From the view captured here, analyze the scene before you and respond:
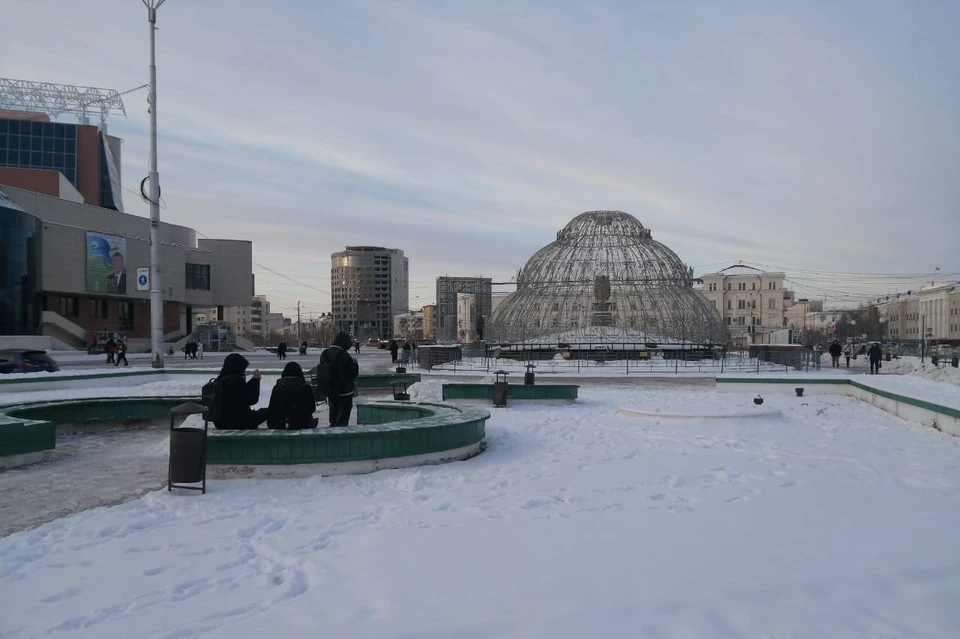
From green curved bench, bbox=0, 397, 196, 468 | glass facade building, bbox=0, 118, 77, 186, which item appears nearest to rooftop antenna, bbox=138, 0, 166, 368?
green curved bench, bbox=0, 397, 196, 468

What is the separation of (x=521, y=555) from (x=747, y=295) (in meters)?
93.6

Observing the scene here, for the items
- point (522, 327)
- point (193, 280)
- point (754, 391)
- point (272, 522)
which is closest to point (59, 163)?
point (193, 280)

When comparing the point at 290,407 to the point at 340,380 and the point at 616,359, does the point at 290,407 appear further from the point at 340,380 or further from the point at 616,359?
the point at 616,359

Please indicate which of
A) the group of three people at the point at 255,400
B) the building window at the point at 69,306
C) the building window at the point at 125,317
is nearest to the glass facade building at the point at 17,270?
the building window at the point at 69,306

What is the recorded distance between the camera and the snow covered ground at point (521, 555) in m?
4.43

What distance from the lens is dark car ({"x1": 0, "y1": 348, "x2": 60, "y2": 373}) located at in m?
24.9

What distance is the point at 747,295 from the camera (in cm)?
9306

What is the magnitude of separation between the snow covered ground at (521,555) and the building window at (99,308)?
56322mm

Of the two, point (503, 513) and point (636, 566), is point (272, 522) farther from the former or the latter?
point (636, 566)

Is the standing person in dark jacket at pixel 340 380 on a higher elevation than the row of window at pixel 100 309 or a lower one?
lower

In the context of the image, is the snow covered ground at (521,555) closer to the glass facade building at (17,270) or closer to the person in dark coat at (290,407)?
the person in dark coat at (290,407)

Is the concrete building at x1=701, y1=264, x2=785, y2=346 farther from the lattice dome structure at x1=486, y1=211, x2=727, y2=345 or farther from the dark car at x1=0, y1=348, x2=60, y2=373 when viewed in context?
the dark car at x1=0, y1=348, x2=60, y2=373

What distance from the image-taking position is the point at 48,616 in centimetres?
446

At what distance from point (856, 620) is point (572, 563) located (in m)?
1.90
